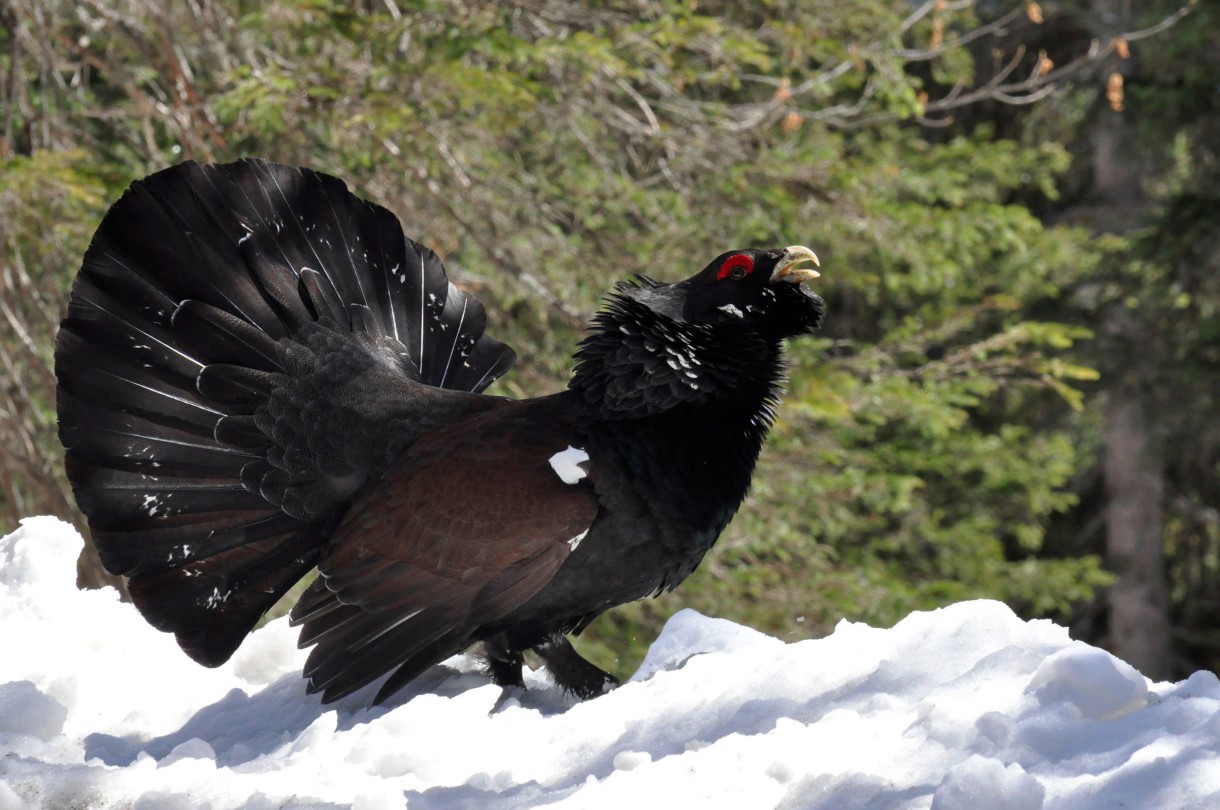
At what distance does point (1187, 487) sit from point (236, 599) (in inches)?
637

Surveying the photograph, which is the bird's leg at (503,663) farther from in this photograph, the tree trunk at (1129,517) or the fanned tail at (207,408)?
the tree trunk at (1129,517)

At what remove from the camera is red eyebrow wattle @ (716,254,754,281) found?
4.30m

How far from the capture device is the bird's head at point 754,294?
4312 mm

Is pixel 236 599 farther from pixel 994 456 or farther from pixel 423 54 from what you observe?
pixel 994 456

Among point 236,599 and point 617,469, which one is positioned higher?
point 617,469

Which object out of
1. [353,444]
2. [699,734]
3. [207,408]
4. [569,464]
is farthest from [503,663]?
[207,408]

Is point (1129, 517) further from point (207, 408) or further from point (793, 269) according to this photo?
point (207, 408)

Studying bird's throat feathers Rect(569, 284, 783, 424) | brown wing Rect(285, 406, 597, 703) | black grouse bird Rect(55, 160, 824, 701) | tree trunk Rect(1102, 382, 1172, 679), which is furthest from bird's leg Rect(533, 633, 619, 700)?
tree trunk Rect(1102, 382, 1172, 679)

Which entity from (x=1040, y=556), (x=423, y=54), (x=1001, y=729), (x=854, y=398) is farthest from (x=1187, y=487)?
(x=1001, y=729)

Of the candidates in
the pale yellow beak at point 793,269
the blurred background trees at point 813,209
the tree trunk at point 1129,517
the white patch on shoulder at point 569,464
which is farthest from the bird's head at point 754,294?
the tree trunk at point 1129,517

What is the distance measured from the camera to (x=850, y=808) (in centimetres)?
248

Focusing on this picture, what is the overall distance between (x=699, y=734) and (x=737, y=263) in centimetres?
180

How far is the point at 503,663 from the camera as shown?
412cm

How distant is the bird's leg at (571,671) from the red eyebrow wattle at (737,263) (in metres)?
1.33
